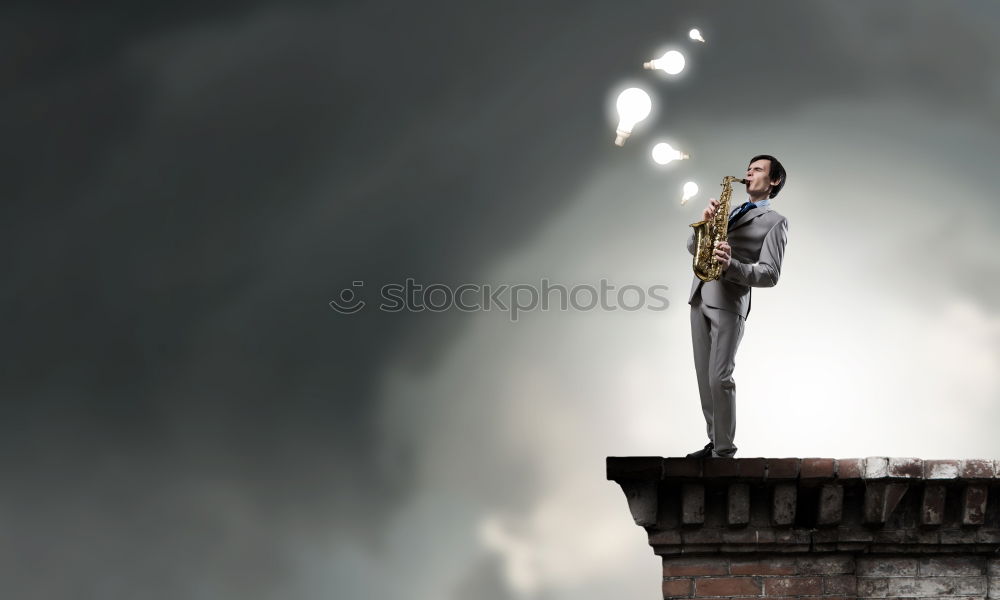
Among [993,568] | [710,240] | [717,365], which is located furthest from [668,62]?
[993,568]

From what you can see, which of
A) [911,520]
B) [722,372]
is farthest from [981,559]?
[722,372]

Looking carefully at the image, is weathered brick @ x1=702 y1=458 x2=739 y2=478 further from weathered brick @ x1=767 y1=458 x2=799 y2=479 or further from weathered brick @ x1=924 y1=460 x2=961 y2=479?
weathered brick @ x1=924 y1=460 x2=961 y2=479

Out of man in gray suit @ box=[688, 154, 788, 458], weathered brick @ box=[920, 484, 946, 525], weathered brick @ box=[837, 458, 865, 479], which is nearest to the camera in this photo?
weathered brick @ box=[837, 458, 865, 479]

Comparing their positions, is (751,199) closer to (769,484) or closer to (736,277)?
(736,277)

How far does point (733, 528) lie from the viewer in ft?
30.8

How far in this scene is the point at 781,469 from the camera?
9273mm

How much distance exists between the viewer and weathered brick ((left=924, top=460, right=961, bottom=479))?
369 inches

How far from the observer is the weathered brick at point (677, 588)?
9.35m

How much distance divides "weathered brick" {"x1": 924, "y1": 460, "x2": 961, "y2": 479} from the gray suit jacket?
1.85 m

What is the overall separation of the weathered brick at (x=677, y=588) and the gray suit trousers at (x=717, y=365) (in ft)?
3.47

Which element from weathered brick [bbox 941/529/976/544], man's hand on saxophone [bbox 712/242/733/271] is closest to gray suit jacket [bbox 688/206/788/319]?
man's hand on saxophone [bbox 712/242/733/271]

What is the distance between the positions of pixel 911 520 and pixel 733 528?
1.47 meters

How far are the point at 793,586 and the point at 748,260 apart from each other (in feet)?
8.73

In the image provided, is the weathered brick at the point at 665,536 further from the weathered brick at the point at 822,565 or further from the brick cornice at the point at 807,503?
the weathered brick at the point at 822,565
